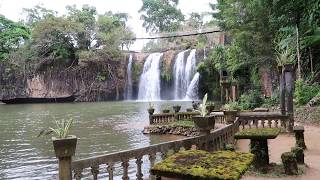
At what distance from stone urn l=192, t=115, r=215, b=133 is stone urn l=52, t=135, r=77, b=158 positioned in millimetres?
3598

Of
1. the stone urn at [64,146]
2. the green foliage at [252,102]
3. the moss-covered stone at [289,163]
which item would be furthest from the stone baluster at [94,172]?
the green foliage at [252,102]

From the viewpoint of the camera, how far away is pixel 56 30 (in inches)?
2060

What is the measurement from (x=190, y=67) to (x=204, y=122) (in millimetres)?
38777

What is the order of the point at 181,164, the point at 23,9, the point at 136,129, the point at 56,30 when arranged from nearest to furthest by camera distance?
1. the point at 181,164
2. the point at 136,129
3. the point at 56,30
4. the point at 23,9

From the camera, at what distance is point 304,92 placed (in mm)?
22141

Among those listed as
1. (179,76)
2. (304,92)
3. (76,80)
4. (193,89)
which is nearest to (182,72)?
(179,76)

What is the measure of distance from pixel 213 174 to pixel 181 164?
50cm

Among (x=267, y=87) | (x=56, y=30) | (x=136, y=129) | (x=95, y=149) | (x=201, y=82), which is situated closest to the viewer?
(x=95, y=149)

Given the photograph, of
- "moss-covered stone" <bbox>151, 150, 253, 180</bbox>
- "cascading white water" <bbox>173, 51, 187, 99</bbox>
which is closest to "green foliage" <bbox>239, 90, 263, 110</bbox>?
"cascading white water" <bbox>173, 51, 187, 99</bbox>

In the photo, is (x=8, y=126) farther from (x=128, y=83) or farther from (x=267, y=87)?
(x=128, y=83)

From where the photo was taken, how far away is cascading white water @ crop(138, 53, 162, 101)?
50.0 meters

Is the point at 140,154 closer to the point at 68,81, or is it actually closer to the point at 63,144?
the point at 63,144

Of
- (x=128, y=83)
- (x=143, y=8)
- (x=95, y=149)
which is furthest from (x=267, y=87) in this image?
(x=143, y=8)

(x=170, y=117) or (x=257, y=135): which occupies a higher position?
(x=257, y=135)
